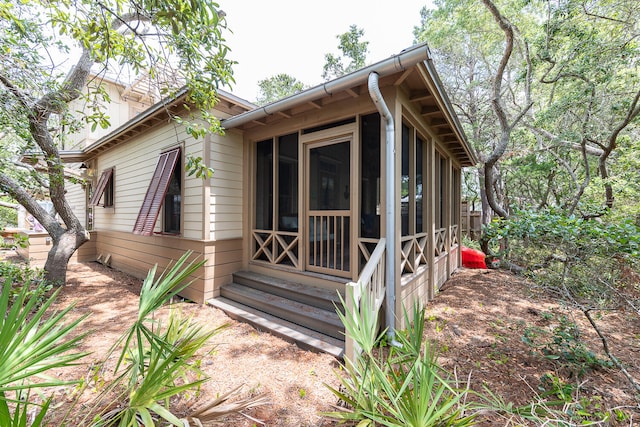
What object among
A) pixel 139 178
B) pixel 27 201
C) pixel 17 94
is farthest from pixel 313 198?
pixel 27 201

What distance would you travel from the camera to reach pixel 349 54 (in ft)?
52.5

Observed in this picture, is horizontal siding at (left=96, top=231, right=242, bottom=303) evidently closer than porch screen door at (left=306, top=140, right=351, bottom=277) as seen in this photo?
No

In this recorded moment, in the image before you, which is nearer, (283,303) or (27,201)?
(283,303)

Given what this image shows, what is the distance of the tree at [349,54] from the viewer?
15578mm

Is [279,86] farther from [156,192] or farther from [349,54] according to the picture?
[156,192]

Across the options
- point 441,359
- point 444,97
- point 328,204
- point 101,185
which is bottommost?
point 441,359

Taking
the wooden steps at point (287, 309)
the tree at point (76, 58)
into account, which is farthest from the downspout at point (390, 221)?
the tree at point (76, 58)

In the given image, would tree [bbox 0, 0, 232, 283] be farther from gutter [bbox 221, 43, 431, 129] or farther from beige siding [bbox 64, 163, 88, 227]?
beige siding [bbox 64, 163, 88, 227]

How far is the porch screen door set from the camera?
4023mm

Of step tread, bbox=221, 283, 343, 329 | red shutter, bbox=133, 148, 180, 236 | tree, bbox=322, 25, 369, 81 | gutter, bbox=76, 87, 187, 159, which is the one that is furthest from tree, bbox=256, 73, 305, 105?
step tread, bbox=221, 283, 343, 329

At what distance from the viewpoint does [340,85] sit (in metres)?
3.27

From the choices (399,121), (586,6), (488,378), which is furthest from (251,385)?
(586,6)

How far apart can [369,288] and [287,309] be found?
4.57 ft

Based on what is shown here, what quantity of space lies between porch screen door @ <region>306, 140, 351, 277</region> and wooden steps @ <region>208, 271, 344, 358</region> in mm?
505
